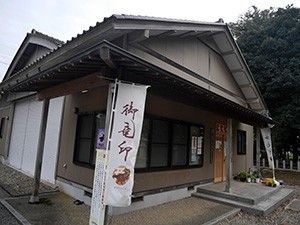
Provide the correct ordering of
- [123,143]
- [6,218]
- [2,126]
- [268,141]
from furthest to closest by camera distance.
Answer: [2,126] → [268,141] → [6,218] → [123,143]

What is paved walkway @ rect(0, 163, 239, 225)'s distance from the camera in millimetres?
4215

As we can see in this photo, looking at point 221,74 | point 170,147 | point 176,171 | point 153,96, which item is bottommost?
point 176,171

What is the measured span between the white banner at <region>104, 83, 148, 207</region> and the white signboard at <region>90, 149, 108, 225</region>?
150mm

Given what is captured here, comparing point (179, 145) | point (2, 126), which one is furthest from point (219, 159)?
point (2, 126)

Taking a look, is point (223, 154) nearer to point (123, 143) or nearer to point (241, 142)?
point (241, 142)

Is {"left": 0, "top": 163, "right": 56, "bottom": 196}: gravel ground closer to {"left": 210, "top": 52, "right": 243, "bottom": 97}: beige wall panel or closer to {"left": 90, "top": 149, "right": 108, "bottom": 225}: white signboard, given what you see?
{"left": 90, "top": 149, "right": 108, "bottom": 225}: white signboard

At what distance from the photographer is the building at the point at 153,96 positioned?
3715 mm

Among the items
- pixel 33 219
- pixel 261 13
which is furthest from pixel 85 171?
pixel 261 13

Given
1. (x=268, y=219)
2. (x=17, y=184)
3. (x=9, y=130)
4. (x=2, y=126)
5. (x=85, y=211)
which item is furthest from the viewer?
(x=2, y=126)

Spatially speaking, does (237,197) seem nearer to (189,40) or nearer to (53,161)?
(189,40)

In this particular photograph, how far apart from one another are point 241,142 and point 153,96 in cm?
684

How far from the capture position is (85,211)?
4.66 meters

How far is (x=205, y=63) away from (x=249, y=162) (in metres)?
6.43

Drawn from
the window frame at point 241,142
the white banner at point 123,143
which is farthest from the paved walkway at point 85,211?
the window frame at point 241,142
